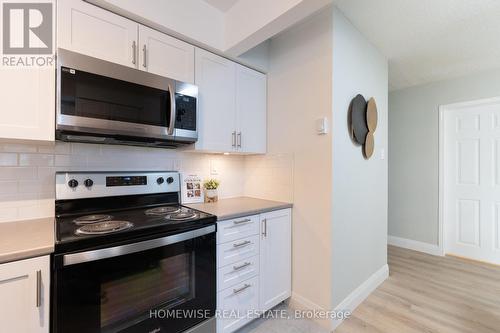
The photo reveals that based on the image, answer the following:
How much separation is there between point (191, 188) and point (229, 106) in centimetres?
80

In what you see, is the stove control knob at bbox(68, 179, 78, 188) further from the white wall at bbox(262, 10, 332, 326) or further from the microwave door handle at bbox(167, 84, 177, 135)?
the white wall at bbox(262, 10, 332, 326)

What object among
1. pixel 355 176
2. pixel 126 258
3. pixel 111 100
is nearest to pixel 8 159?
pixel 111 100

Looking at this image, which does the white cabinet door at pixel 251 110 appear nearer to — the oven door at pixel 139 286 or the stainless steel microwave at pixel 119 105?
the stainless steel microwave at pixel 119 105

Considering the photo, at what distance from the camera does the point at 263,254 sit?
5.94ft

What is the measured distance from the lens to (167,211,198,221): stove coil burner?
138 cm

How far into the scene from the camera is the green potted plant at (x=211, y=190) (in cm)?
208

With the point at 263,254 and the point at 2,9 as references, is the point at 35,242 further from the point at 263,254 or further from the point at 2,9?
the point at 263,254

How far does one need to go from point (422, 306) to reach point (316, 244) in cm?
119

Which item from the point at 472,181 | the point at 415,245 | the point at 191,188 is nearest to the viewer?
the point at 191,188

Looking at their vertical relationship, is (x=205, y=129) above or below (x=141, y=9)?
below

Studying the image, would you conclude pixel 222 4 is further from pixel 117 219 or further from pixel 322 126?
pixel 117 219

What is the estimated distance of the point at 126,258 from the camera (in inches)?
44.0

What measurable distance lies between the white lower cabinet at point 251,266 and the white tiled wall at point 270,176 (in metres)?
0.22

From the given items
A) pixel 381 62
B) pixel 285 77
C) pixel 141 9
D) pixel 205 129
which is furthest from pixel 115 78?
pixel 381 62
